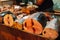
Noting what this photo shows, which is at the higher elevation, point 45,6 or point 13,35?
point 45,6

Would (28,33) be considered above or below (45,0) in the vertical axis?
below

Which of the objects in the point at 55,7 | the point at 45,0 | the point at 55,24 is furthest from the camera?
the point at 55,7

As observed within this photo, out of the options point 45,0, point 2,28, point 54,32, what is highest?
point 45,0

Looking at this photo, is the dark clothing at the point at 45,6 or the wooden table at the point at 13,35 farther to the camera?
the dark clothing at the point at 45,6

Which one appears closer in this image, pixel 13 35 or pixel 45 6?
pixel 13 35

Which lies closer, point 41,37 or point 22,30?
point 41,37

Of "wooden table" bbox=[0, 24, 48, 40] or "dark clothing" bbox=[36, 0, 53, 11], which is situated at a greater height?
"dark clothing" bbox=[36, 0, 53, 11]

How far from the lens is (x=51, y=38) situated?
1415 mm

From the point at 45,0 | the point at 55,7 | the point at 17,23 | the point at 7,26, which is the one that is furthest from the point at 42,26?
the point at 55,7

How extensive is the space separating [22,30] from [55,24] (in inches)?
15.5

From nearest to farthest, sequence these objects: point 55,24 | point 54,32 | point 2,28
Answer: point 54,32 → point 55,24 → point 2,28

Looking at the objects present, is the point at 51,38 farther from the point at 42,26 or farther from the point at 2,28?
the point at 2,28

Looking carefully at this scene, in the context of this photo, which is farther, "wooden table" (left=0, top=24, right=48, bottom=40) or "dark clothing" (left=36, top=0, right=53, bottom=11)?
"dark clothing" (left=36, top=0, right=53, bottom=11)

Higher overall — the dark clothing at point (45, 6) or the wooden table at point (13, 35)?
the dark clothing at point (45, 6)
